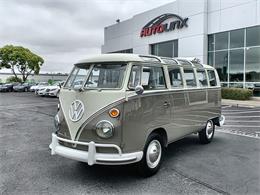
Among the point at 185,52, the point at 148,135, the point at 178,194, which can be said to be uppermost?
the point at 185,52

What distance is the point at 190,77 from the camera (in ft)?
20.7

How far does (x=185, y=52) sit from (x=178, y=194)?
20.3 meters

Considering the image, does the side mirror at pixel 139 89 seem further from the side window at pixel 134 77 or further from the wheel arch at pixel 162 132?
the wheel arch at pixel 162 132

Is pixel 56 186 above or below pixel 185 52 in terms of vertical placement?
below

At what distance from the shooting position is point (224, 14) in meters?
20.2

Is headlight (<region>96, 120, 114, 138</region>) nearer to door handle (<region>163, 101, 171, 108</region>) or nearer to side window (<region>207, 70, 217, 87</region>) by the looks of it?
door handle (<region>163, 101, 171, 108</region>)

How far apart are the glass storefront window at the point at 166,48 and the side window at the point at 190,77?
60.5 feet

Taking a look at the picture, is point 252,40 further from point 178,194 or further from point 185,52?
point 178,194

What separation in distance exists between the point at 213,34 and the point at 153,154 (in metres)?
18.9

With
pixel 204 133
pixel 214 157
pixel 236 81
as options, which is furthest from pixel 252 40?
pixel 214 157

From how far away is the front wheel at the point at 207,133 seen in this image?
705 centimetres

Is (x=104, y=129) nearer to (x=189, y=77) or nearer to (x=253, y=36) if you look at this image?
(x=189, y=77)

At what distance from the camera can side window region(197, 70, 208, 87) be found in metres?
6.78

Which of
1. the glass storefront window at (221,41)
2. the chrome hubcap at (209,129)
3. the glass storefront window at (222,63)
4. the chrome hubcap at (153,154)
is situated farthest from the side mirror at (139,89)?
the glass storefront window at (221,41)
